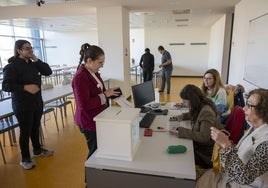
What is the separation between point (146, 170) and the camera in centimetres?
127

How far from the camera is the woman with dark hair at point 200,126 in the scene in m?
1.64

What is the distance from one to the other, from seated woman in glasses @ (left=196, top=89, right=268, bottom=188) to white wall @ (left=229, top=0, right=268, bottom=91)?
2.55 meters

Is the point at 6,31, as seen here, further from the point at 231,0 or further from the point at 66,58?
the point at 231,0

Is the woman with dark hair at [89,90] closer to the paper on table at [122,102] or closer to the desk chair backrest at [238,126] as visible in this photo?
the paper on table at [122,102]

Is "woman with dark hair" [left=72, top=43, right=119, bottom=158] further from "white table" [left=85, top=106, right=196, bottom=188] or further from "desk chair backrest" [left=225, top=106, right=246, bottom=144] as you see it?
"desk chair backrest" [left=225, top=106, right=246, bottom=144]

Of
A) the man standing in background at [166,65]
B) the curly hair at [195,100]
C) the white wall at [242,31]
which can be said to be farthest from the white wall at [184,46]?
the curly hair at [195,100]

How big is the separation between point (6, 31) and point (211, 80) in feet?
34.1

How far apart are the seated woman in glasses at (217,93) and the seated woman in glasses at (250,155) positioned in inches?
51.1

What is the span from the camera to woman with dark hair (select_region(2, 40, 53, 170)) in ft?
7.72

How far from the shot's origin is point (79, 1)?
15.4ft

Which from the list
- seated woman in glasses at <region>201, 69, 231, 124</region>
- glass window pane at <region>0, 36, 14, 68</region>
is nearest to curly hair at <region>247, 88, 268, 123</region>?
seated woman in glasses at <region>201, 69, 231, 124</region>

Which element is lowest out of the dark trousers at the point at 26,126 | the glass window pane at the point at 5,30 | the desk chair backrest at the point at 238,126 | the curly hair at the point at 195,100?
the dark trousers at the point at 26,126

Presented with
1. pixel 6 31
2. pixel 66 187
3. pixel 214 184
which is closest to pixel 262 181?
pixel 214 184

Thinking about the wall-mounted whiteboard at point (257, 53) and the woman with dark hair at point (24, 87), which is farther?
the wall-mounted whiteboard at point (257, 53)
